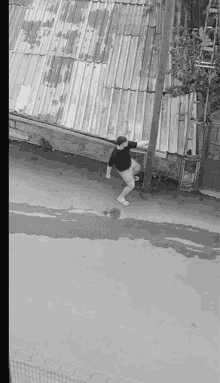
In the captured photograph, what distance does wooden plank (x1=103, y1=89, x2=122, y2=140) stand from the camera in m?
7.14

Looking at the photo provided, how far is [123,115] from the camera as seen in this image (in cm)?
723

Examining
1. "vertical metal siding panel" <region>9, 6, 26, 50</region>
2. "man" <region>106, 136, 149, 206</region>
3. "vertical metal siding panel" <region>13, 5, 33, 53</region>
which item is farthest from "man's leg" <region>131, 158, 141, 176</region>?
"vertical metal siding panel" <region>9, 6, 26, 50</region>

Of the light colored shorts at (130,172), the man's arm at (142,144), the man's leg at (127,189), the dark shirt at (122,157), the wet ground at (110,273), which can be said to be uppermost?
the man's arm at (142,144)

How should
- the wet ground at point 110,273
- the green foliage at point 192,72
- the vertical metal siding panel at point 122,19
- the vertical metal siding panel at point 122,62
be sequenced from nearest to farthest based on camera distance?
1. the wet ground at point 110,273
2. the green foliage at point 192,72
3. the vertical metal siding panel at point 122,62
4. the vertical metal siding panel at point 122,19

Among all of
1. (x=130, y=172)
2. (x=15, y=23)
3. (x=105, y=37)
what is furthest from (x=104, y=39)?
(x=130, y=172)

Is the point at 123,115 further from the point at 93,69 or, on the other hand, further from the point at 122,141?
the point at 93,69

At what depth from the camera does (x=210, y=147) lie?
23.4ft

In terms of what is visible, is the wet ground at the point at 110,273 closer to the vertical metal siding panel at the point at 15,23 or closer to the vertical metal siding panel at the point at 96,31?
the vertical metal siding panel at the point at 96,31

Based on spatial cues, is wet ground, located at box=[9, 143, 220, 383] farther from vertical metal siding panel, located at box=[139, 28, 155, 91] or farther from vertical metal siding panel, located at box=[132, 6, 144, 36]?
vertical metal siding panel, located at box=[132, 6, 144, 36]

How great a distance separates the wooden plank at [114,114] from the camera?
7137 millimetres

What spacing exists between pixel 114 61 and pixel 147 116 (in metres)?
1.28

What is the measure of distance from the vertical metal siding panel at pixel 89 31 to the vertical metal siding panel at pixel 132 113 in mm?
1218

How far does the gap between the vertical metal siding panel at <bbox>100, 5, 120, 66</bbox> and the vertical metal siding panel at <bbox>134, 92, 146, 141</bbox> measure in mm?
972

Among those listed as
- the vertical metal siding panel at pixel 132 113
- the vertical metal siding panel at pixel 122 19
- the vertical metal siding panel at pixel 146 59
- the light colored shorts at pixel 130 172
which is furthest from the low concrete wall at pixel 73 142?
the vertical metal siding panel at pixel 122 19
